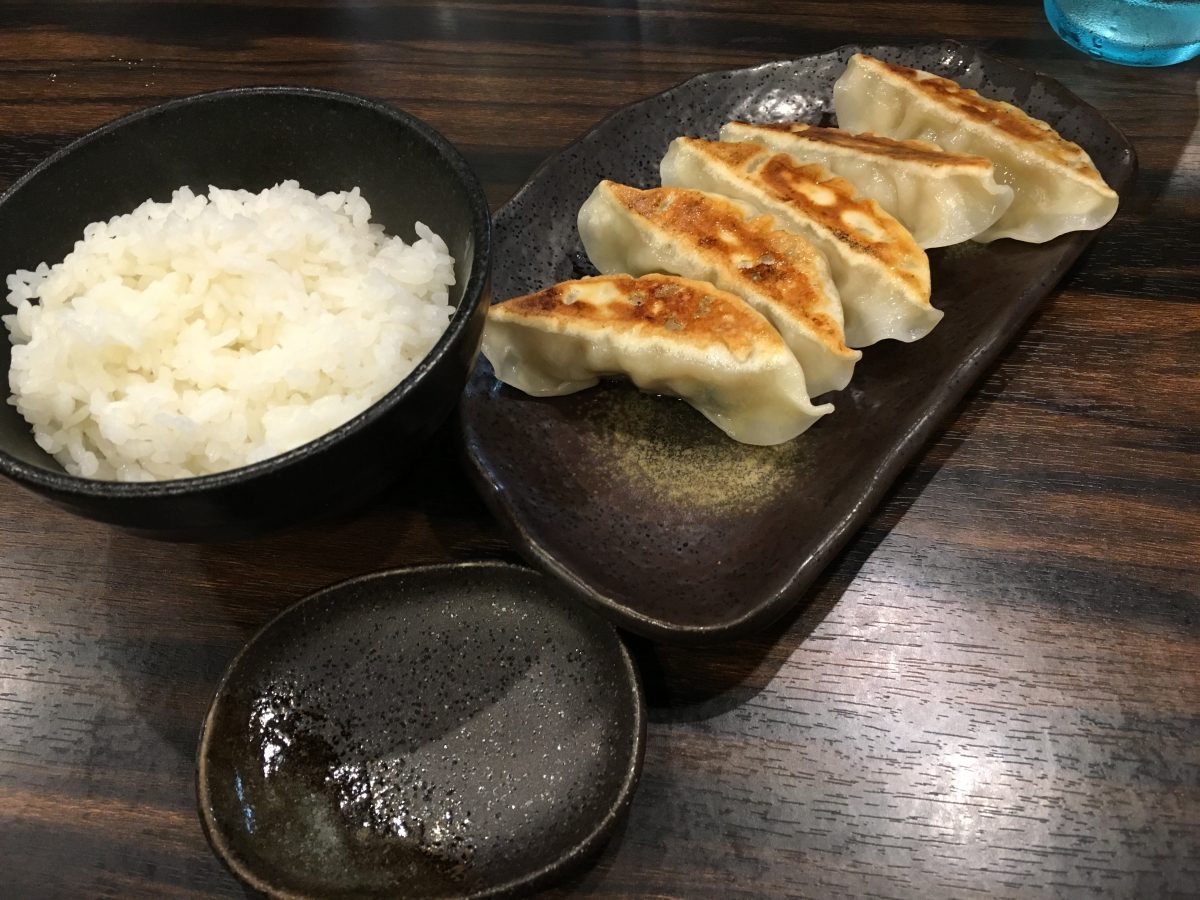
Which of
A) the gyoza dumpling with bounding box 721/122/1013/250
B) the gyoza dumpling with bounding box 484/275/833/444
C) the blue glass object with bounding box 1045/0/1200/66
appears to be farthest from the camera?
the blue glass object with bounding box 1045/0/1200/66

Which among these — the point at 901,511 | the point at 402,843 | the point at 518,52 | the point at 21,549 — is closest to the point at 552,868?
the point at 402,843

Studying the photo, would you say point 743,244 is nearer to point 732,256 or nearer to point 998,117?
point 732,256

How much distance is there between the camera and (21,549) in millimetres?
1688

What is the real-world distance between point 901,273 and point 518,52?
1566mm

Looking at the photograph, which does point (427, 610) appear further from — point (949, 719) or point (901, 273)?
point (901, 273)

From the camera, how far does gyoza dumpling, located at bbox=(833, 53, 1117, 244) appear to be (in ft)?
6.52

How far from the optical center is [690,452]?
173 cm

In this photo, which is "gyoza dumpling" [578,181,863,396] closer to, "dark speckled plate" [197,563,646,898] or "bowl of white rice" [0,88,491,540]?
"bowl of white rice" [0,88,491,540]

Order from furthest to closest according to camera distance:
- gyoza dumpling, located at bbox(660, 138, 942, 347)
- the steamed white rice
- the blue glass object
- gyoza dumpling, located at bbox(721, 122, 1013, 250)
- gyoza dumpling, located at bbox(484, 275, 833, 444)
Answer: the blue glass object, gyoza dumpling, located at bbox(721, 122, 1013, 250), gyoza dumpling, located at bbox(660, 138, 942, 347), gyoza dumpling, located at bbox(484, 275, 833, 444), the steamed white rice

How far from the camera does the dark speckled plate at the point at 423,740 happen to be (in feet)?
4.10

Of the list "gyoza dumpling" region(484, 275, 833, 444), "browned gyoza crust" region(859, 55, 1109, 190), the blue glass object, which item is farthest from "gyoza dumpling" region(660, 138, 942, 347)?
the blue glass object

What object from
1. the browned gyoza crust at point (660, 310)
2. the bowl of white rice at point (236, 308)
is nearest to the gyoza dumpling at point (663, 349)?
the browned gyoza crust at point (660, 310)

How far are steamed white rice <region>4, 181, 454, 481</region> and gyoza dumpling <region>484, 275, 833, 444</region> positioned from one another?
24cm

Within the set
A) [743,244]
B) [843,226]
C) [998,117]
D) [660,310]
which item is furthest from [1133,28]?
[660,310]
